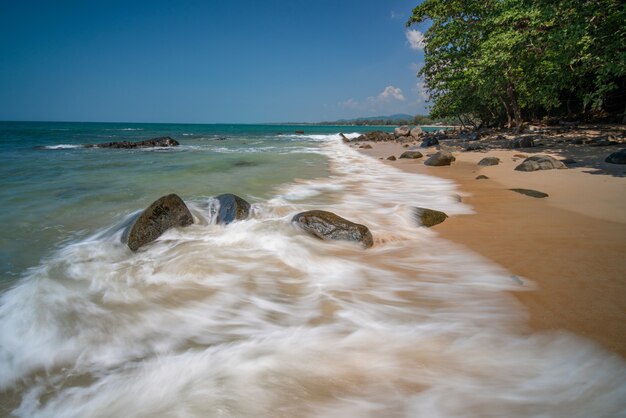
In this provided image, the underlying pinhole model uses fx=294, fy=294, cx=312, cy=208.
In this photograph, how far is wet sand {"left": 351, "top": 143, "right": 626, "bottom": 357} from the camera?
2256 millimetres

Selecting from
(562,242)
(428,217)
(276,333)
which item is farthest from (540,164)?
(276,333)

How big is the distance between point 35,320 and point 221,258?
1.80m

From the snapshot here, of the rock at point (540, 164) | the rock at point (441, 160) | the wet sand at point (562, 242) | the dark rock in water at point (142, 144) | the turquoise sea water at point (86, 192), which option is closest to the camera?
the wet sand at point (562, 242)

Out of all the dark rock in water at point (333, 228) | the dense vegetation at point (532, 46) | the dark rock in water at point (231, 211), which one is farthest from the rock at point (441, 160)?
the dark rock in water at point (231, 211)

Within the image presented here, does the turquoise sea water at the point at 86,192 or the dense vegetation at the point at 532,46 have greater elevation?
the dense vegetation at the point at 532,46

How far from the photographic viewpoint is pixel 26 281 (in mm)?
3346

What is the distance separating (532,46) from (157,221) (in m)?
14.6

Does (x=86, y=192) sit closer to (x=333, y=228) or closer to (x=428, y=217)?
(x=333, y=228)

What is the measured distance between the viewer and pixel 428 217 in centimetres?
484

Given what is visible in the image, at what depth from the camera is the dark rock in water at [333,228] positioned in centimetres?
411

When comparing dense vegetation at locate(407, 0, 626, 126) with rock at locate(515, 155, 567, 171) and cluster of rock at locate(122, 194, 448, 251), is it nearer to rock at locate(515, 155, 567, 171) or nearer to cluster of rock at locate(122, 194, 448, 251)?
rock at locate(515, 155, 567, 171)

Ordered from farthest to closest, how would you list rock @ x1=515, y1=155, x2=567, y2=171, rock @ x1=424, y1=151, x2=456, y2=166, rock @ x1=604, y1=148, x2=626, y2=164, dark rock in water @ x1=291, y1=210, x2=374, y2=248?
1. rock @ x1=424, y1=151, x2=456, y2=166
2. rock @ x1=515, y1=155, x2=567, y2=171
3. rock @ x1=604, y1=148, x2=626, y2=164
4. dark rock in water @ x1=291, y1=210, x2=374, y2=248

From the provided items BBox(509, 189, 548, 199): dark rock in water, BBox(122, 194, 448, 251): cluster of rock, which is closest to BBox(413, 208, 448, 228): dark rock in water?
BBox(122, 194, 448, 251): cluster of rock

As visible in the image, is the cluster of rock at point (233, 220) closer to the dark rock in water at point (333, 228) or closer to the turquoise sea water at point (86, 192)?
the dark rock in water at point (333, 228)
